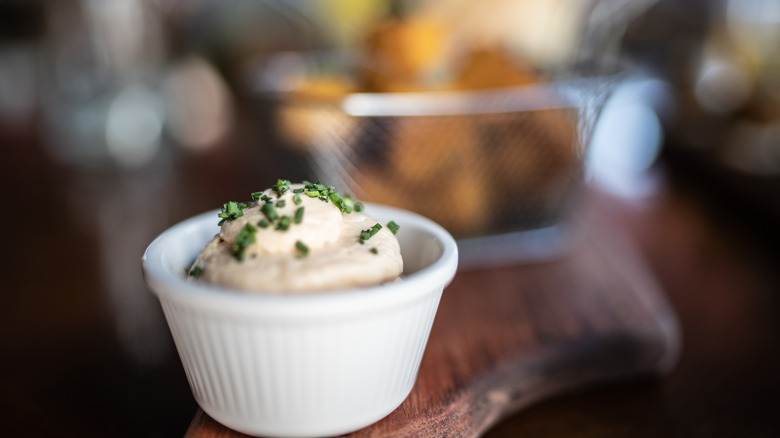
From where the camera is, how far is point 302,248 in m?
Answer: 0.45

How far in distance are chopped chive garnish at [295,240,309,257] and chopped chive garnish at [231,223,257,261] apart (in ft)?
0.11

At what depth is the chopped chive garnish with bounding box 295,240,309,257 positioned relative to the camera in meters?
0.45

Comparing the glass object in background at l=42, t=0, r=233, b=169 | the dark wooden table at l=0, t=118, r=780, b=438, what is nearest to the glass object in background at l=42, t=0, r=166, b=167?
the glass object in background at l=42, t=0, r=233, b=169

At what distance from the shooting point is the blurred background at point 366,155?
2.39 feet

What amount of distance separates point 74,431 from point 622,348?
586 millimetres

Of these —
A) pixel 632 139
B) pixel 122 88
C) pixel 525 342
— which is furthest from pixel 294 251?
pixel 122 88

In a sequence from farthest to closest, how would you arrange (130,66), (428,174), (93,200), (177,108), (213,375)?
(130,66), (177,108), (93,200), (428,174), (213,375)

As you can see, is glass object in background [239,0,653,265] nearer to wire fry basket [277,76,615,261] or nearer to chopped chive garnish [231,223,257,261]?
wire fry basket [277,76,615,261]

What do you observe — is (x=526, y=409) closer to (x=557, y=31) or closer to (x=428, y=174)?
(x=428, y=174)

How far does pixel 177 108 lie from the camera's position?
7.54 feet

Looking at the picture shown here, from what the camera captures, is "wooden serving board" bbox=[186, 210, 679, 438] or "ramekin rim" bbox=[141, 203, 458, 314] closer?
"ramekin rim" bbox=[141, 203, 458, 314]

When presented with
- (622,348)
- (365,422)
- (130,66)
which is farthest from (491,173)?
(130,66)

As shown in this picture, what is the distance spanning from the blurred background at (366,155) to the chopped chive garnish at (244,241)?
0.80ft

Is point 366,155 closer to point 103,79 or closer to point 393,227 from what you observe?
point 393,227
